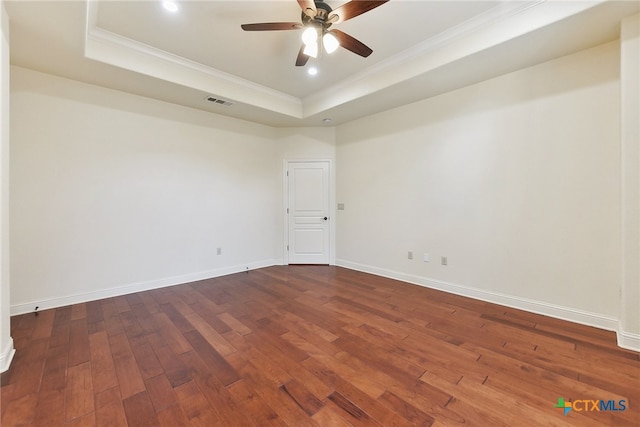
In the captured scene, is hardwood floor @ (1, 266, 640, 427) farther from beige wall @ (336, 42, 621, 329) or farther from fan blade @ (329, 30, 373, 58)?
fan blade @ (329, 30, 373, 58)

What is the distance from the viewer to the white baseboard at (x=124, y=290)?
3.04 metres

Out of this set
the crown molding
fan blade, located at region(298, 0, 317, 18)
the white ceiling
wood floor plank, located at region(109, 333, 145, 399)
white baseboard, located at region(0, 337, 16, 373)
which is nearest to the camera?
wood floor plank, located at region(109, 333, 145, 399)

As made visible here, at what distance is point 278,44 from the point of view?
9.81ft

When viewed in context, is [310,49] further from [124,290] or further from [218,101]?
[124,290]

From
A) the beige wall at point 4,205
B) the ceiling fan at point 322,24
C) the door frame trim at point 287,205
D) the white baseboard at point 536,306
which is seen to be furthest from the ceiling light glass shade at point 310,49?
the white baseboard at point 536,306

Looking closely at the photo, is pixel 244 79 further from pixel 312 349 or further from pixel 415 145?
pixel 312 349

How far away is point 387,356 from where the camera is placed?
7.13 ft

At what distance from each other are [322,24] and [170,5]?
1412 mm

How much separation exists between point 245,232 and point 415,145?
3.39 meters

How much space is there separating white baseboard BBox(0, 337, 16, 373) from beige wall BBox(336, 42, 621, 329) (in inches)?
171

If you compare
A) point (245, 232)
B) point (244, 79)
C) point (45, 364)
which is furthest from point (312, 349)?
point (244, 79)

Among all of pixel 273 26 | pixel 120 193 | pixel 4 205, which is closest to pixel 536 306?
pixel 273 26

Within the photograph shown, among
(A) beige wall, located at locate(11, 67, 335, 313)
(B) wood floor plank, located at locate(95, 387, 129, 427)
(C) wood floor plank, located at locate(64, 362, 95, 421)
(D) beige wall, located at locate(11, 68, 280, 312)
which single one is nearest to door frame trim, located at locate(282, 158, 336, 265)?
(A) beige wall, located at locate(11, 67, 335, 313)

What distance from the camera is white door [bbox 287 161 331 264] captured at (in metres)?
5.37
